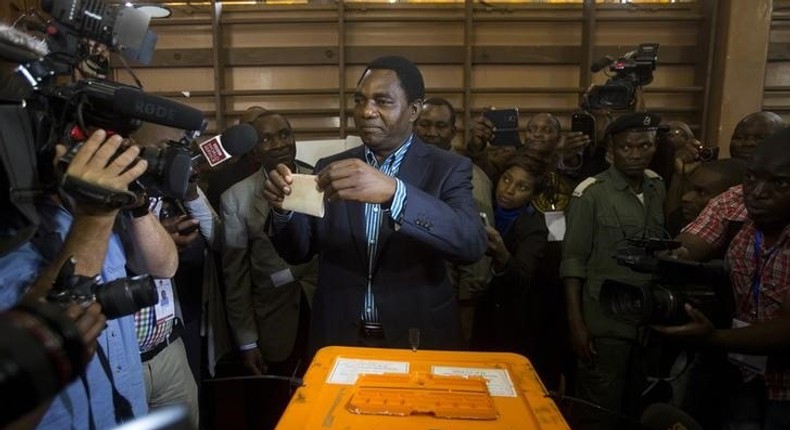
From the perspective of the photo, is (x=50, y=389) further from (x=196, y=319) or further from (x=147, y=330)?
(x=196, y=319)

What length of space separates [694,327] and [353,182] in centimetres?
99

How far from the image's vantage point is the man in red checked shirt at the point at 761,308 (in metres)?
1.31

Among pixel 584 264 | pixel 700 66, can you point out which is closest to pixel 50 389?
pixel 584 264

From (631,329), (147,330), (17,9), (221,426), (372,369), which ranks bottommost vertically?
(221,426)

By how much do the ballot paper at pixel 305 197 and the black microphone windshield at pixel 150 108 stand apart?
0.34 metres

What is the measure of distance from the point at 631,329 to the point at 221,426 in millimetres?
2170

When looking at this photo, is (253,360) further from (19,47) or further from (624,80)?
(624,80)

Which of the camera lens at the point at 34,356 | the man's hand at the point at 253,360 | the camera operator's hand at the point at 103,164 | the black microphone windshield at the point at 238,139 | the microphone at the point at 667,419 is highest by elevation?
the black microphone windshield at the point at 238,139

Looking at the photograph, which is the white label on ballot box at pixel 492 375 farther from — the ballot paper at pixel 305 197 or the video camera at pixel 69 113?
the video camera at pixel 69 113

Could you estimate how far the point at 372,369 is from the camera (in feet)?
3.56

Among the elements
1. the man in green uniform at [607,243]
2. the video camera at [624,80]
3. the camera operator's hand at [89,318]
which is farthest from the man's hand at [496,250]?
the camera operator's hand at [89,318]

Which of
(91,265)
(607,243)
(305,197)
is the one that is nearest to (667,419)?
(305,197)

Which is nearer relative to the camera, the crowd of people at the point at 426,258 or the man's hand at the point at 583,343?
the crowd of people at the point at 426,258

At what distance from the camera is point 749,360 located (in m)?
1.42
